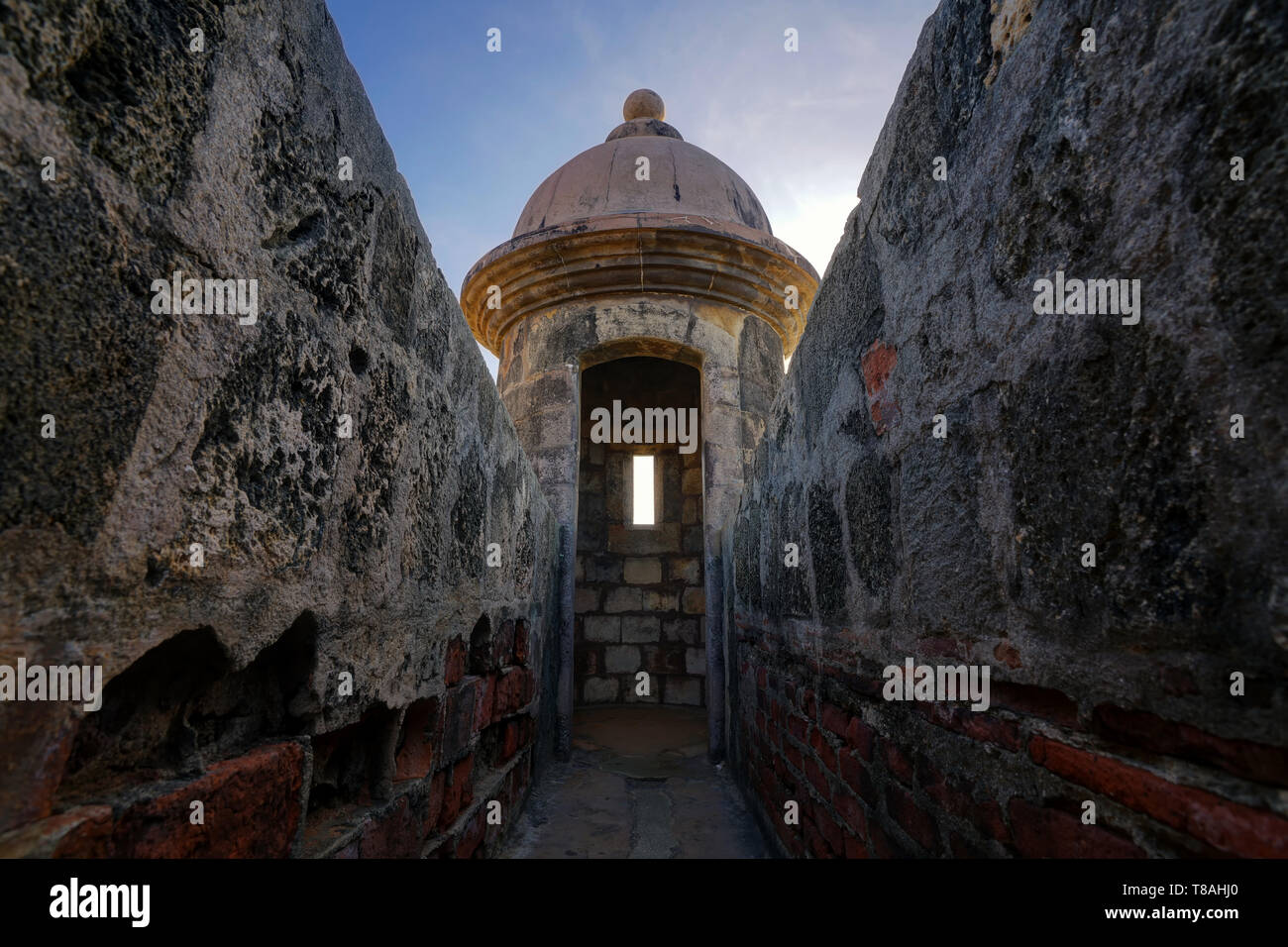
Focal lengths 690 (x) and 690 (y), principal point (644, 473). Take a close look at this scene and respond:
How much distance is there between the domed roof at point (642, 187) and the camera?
494cm

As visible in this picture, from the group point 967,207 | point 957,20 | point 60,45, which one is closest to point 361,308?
point 60,45

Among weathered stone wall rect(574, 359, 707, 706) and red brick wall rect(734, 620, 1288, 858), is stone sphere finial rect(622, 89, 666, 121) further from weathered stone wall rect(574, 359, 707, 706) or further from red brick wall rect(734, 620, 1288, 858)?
red brick wall rect(734, 620, 1288, 858)

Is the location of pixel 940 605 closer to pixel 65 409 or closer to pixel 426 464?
pixel 426 464

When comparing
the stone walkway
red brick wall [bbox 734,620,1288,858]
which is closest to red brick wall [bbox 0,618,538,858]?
the stone walkway

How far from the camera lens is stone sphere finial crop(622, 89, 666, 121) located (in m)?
6.05

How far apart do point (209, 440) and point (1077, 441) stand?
38.6 inches

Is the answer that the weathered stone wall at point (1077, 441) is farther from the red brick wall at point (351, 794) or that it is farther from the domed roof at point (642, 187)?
the domed roof at point (642, 187)

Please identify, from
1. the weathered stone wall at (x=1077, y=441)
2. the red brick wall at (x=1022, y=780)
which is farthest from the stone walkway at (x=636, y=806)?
the weathered stone wall at (x=1077, y=441)

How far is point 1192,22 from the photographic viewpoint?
0.65 m

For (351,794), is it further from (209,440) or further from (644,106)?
(644,106)

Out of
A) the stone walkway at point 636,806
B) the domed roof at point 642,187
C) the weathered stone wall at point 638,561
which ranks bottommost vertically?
the stone walkway at point 636,806

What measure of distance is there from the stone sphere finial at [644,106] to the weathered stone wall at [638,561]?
7.04 feet

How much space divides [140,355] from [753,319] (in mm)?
4574

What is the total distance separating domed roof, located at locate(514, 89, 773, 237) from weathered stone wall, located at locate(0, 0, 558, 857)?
3.82 m
